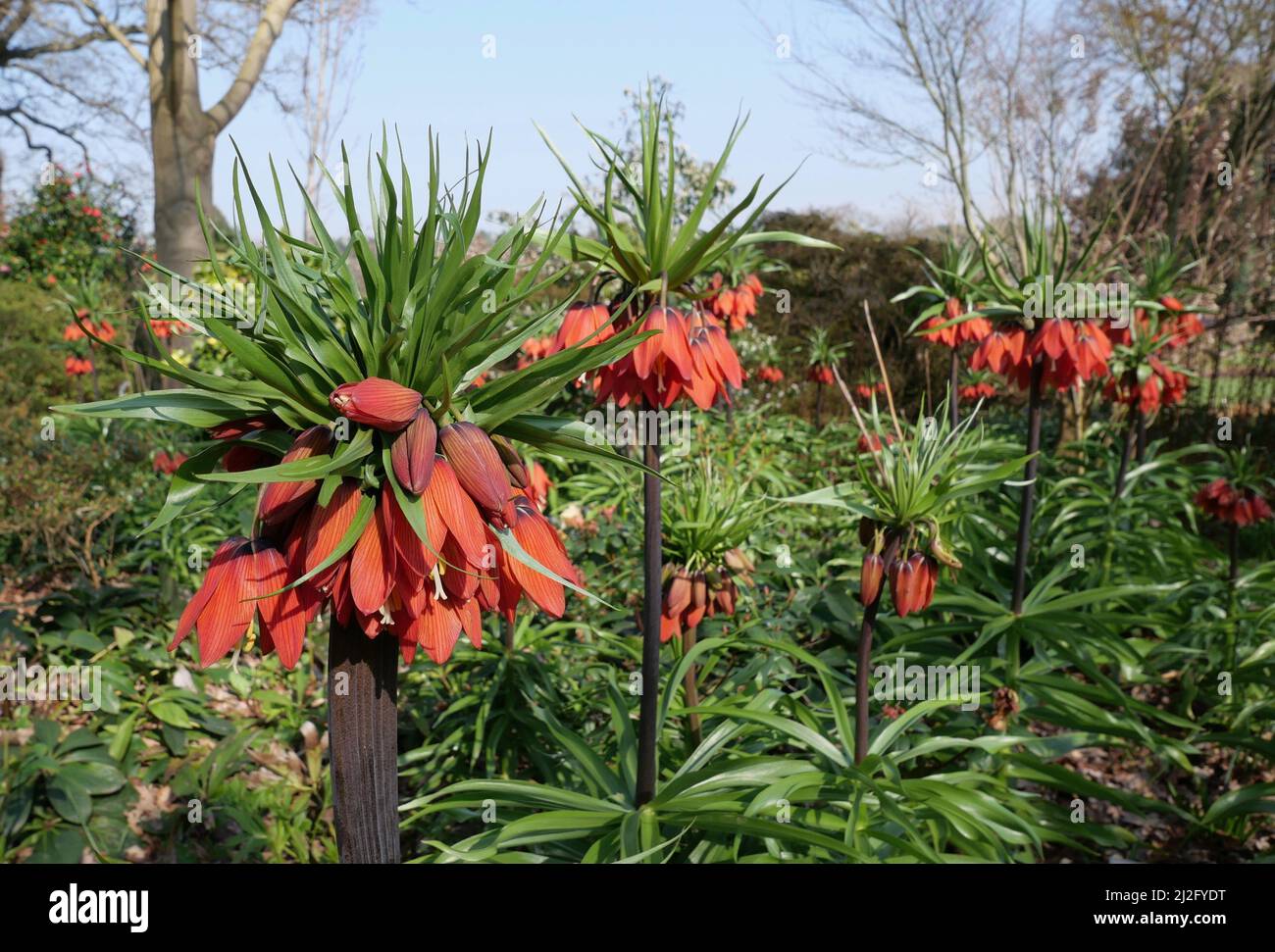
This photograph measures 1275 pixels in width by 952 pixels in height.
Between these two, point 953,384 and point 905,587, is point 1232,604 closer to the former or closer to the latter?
point 953,384

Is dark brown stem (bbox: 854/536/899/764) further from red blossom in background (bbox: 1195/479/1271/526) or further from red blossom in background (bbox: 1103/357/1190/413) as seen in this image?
red blossom in background (bbox: 1103/357/1190/413)

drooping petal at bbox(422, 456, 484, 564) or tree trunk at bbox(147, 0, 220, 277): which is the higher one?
tree trunk at bbox(147, 0, 220, 277)

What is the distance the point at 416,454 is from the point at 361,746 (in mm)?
377

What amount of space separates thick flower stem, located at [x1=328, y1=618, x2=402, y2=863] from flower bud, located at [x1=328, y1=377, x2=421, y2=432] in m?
0.28

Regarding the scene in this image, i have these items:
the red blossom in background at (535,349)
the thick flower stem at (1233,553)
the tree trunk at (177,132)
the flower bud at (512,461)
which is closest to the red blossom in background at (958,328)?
the thick flower stem at (1233,553)

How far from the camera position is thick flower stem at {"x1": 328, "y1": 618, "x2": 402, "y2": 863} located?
1.09m

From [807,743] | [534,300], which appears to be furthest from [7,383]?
[807,743]

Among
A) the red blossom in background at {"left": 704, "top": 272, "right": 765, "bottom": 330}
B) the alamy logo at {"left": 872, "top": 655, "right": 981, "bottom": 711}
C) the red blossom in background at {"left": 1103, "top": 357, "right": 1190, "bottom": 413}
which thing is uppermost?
the red blossom in background at {"left": 704, "top": 272, "right": 765, "bottom": 330}

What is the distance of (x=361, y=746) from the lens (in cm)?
110

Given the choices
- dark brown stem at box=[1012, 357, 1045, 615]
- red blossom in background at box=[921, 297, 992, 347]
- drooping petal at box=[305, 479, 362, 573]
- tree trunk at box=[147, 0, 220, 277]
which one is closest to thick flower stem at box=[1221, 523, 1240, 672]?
dark brown stem at box=[1012, 357, 1045, 615]

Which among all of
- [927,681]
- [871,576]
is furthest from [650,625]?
[927,681]

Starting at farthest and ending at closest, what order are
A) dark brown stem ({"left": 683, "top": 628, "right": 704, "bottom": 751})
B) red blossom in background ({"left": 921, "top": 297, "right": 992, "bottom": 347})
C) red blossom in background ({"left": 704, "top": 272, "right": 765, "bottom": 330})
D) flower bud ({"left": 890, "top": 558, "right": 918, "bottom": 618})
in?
red blossom in background ({"left": 704, "top": 272, "right": 765, "bottom": 330}) < red blossom in background ({"left": 921, "top": 297, "right": 992, "bottom": 347}) < dark brown stem ({"left": 683, "top": 628, "right": 704, "bottom": 751}) < flower bud ({"left": 890, "top": 558, "right": 918, "bottom": 618})
